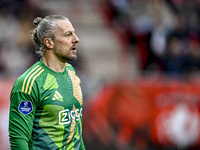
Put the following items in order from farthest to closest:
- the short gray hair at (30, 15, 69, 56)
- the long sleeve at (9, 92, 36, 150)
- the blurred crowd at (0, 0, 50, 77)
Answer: the blurred crowd at (0, 0, 50, 77)
the short gray hair at (30, 15, 69, 56)
the long sleeve at (9, 92, 36, 150)

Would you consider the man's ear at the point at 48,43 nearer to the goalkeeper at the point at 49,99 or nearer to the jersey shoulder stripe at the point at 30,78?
the goalkeeper at the point at 49,99

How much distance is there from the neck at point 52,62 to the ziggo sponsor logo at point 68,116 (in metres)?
0.39

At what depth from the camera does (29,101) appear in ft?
9.52

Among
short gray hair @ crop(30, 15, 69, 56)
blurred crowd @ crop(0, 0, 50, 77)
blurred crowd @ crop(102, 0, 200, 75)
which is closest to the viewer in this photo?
short gray hair @ crop(30, 15, 69, 56)

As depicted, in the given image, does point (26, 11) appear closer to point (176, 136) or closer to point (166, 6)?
point (166, 6)

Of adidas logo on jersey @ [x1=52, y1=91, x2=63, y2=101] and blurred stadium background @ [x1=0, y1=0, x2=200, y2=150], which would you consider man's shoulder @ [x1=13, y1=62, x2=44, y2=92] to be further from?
blurred stadium background @ [x1=0, y1=0, x2=200, y2=150]

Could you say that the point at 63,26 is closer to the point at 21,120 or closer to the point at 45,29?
the point at 45,29

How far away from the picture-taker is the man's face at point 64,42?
10.5 feet

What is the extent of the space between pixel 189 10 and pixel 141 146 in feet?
15.1

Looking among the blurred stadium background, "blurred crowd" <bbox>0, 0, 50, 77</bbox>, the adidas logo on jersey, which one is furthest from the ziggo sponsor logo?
"blurred crowd" <bbox>0, 0, 50, 77</bbox>

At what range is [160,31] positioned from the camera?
918 centimetres

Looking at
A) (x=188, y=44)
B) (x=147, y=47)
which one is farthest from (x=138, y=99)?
(x=188, y=44)

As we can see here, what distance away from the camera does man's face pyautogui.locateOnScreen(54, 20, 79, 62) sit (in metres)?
3.21

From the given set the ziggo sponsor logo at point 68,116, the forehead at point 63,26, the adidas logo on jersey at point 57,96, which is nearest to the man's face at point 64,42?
the forehead at point 63,26
